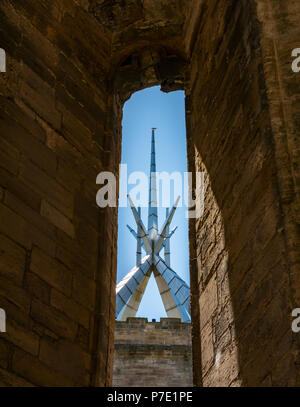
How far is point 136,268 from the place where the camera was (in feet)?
98.3

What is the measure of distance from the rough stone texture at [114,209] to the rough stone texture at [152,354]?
14602mm

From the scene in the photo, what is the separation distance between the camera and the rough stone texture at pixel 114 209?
3990mm

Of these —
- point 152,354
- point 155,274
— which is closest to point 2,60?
point 152,354

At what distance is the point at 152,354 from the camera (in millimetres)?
20344

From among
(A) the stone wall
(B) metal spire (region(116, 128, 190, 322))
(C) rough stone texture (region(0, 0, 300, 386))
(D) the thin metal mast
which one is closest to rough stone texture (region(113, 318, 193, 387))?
(B) metal spire (region(116, 128, 190, 322))

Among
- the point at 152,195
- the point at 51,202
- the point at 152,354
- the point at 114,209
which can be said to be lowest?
the point at 51,202

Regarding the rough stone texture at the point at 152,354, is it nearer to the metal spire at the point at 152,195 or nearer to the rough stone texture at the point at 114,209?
the metal spire at the point at 152,195

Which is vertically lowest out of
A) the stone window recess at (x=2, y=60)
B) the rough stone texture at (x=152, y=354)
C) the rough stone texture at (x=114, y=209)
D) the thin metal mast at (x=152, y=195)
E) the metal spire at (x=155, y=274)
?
the rough stone texture at (x=114, y=209)

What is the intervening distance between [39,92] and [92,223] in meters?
1.00

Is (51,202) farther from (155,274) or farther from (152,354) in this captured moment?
(155,274)

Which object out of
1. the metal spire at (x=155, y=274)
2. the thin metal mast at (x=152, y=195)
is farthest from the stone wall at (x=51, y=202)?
the thin metal mast at (x=152, y=195)

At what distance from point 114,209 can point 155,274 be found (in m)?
24.9

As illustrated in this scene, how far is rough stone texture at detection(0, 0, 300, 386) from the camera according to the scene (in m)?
3.99
